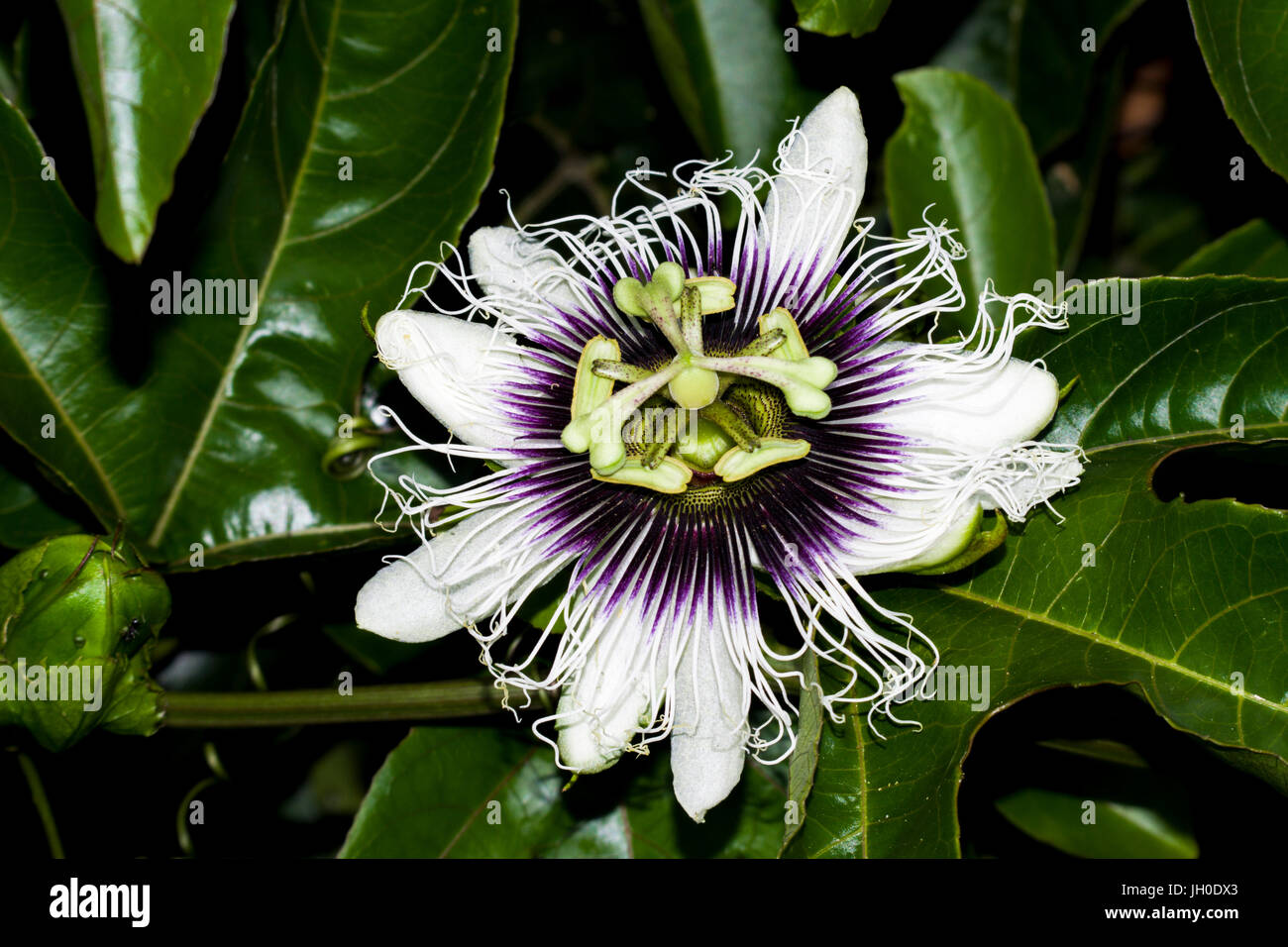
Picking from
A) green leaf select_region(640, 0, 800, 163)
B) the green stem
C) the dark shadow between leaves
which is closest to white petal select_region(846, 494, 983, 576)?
the dark shadow between leaves

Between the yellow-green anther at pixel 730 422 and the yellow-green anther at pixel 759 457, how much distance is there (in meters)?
0.03

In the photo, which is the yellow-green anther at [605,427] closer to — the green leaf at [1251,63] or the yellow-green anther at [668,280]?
the yellow-green anther at [668,280]

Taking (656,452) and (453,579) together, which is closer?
(453,579)

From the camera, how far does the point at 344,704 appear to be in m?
1.82

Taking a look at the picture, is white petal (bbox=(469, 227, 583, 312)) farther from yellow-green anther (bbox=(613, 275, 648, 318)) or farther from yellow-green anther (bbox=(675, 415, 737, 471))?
yellow-green anther (bbox=(675, 415, 737, 471))

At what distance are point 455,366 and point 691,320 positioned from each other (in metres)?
0.31

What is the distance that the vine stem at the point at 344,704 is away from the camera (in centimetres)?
181

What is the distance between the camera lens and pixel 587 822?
197cm

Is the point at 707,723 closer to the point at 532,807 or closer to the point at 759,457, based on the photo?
the point at 759,457

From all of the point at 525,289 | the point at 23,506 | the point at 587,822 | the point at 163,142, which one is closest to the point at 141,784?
the point at 23,506

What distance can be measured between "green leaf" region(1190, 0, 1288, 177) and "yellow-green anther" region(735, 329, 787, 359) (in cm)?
75

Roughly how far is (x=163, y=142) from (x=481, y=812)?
1136 mm

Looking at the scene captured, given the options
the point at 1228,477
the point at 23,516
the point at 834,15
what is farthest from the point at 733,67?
the point at 23,516

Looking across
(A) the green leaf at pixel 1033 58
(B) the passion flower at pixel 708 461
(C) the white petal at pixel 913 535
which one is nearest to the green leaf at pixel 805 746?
(B) the passion flower at pixel 708 461
